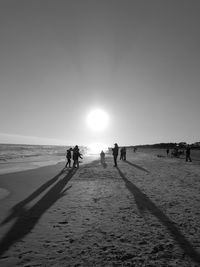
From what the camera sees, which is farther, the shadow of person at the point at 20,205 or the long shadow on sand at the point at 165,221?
the shadow of person at the point at 20,205

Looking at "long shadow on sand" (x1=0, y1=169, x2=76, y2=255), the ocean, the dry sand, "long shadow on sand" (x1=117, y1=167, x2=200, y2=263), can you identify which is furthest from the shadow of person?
the ocean

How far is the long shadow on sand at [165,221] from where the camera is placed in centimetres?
521

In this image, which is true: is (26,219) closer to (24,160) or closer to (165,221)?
(165,221)

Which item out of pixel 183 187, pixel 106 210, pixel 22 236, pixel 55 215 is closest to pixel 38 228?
pixel 22 236

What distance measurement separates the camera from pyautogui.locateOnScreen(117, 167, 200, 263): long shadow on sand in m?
5.21

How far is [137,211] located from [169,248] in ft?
9.84

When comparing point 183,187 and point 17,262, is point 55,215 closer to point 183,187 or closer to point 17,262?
point 17,262

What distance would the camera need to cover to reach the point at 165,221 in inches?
289

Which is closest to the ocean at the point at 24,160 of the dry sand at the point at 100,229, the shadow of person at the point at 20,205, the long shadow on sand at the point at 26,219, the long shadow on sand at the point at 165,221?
the shadow of person at the point at 20,205

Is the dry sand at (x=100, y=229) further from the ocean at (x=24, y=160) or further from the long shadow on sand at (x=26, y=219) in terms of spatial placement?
the ocean at (x=24, y=160)

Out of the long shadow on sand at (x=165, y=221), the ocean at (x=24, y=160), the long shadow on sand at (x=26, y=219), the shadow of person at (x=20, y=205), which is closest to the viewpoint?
the long shadow on sand at (x=165, y=221)

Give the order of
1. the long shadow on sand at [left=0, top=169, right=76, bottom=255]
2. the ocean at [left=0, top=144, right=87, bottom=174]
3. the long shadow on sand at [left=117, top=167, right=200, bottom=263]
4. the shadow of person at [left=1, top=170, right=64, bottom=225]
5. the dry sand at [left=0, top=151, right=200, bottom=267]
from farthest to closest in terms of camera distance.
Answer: the ocean at [left=0, top=144, right=87, bottom=174] → the shadow of person at [left=1, top=170, right=64, bottom=225] → the long shadow on sand at [left=0, top=169, right=76, bottom=255] → the long shadow on sand at [left=117, top=167, right=200, bottom=263] → the dry sand at [left=0, top=151, right=200, bottom=267]

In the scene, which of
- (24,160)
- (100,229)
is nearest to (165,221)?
(100,229)

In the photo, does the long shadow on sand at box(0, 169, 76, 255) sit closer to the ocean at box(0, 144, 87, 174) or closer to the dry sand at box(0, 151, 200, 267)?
the dry sand at box(0, 151, 200, 267)
